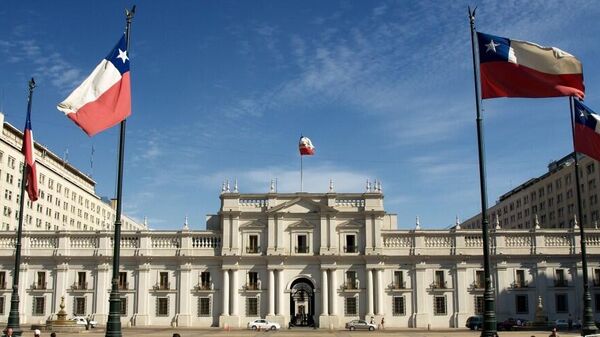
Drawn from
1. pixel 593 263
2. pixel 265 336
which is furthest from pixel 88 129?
pixel 593 263

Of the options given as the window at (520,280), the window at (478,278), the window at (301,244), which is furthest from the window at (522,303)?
the window at (301,244)

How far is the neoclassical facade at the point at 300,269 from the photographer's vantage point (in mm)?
Answer: 72125

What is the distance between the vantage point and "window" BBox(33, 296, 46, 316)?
72062 millimetres

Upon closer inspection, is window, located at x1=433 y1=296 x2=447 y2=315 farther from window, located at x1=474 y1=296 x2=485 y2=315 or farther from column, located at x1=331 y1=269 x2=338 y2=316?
column, located at x1=331 y1=269 x2=338 y2=316

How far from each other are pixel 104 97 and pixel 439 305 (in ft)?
182

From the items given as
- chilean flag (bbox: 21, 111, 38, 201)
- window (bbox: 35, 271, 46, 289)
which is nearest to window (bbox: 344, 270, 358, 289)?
window (bbox: 35, 271, 46, 289)

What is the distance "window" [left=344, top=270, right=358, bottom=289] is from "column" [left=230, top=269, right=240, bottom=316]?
11943 millimetres

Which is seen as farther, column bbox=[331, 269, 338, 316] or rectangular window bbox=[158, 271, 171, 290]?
rectangular window bbox=[158, 271, 171, 290]

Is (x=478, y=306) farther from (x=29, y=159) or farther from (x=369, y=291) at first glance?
(x=29, y=159)

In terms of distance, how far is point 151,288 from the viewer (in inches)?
2876

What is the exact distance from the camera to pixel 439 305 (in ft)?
237

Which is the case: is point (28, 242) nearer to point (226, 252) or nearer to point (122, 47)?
point (226, 252)

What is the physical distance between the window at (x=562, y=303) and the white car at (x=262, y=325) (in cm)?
3009

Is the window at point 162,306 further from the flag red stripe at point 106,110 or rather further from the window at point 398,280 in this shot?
the flag red stripe at point 106,110
